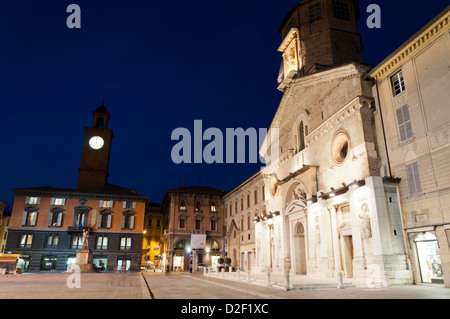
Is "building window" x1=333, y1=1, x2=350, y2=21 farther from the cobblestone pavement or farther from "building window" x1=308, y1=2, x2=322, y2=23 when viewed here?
the cobblestone pavement

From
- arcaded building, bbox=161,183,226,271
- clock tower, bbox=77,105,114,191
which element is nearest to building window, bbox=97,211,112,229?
clock tower, bbox=77,105,114,191

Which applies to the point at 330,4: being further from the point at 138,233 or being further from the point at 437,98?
the point at 138,233

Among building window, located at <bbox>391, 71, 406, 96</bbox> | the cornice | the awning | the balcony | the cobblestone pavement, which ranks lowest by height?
the cobblestone pavement

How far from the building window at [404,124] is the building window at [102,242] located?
137 feet

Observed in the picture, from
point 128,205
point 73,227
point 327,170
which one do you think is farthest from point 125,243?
point 327,170

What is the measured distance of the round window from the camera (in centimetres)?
1968

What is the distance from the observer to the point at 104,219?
46.3 meters

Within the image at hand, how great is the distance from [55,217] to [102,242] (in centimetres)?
776

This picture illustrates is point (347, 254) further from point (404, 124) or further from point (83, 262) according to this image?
point (83, 262)

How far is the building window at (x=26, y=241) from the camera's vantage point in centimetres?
4278

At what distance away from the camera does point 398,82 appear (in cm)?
1662

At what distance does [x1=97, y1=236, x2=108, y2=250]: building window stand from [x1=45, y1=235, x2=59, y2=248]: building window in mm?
5653

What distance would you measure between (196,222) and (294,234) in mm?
30519
